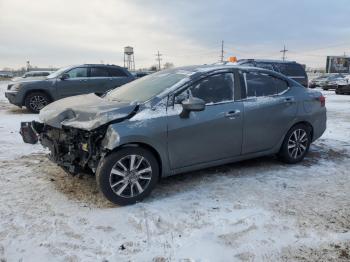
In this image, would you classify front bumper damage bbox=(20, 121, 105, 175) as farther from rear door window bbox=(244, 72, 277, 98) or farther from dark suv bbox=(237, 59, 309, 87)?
dark suv bbox=(237, 59, 309, 87)

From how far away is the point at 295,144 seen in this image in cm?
580

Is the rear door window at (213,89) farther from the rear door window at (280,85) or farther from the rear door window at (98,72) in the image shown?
the rear door window at (98,72)

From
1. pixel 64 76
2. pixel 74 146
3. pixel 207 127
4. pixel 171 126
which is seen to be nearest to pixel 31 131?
pixel 74 146

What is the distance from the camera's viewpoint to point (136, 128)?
13.5 ft

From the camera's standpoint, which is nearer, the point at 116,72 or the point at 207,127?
the point at 207,127

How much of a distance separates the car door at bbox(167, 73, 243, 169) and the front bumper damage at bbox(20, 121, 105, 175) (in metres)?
0.88

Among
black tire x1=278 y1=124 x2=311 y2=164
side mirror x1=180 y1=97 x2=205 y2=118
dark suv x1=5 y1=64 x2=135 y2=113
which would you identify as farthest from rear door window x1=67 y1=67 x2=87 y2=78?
side mirror x1=180 y1=97 x2=205 y2=118

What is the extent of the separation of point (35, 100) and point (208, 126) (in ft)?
27.6

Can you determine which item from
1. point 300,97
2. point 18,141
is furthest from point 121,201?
point 18,141

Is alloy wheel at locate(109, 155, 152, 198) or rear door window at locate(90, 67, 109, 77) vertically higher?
rear door window at locate(90, 67, 109, 77)

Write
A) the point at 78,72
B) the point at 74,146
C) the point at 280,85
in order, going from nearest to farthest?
the point at 74,146 → the point at 280,85 → the point at 78,72

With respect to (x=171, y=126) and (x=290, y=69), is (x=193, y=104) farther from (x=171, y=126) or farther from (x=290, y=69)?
(x=290, y=69)

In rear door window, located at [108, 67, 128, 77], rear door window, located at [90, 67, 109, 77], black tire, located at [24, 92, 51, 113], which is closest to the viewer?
black tire, located at [24, 92, 51, 113]

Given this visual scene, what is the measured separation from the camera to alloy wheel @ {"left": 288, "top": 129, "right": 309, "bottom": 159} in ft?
18.9
